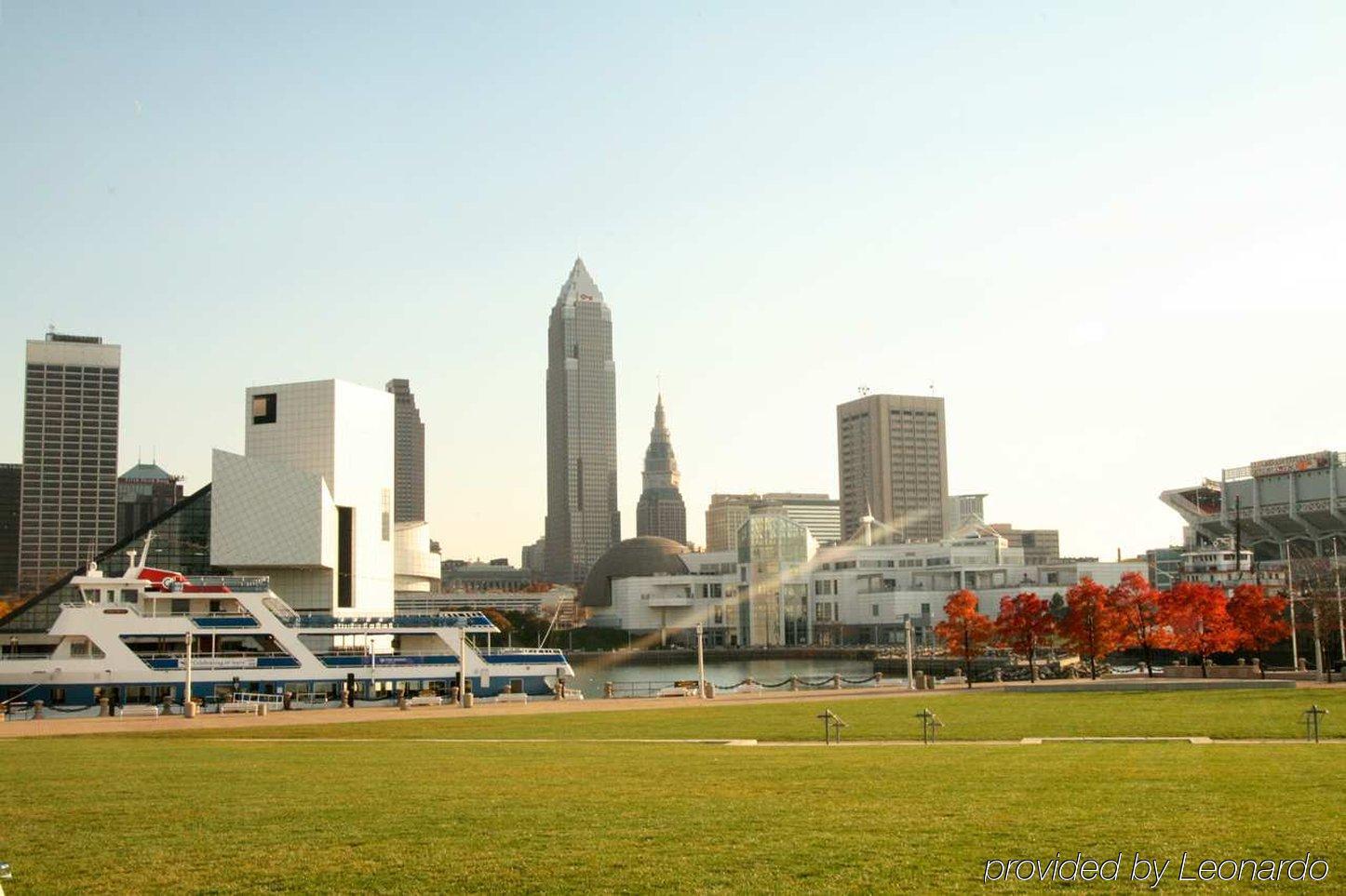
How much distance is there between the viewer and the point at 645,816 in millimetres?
18797

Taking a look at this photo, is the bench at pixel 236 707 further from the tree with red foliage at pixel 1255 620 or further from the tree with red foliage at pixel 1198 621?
the tree with red foliage at pixel 1255 620

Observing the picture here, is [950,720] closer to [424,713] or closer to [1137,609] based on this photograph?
[424,713]

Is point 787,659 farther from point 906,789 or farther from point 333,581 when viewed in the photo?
point 906,789

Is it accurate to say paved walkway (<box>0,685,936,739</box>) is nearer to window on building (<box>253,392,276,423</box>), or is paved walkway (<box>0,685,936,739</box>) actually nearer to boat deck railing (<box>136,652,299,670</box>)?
boat deck railing (<box>136,652,299,670</box>)

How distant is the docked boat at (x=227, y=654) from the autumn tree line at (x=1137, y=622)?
3423 cm

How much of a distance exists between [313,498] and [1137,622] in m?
63.0

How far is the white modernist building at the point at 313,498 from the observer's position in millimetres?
102375

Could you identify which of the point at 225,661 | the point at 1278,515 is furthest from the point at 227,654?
the point at 1278,515

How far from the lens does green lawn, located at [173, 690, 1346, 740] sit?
38750 millimetres

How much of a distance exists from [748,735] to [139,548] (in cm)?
8169

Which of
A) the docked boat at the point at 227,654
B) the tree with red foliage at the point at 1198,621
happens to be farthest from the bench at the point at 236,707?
the tree with red foliage at the point at 1198,621

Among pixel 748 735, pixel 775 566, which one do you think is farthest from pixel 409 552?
pixel 748 735

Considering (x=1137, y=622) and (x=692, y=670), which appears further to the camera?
(x=692, y=670)

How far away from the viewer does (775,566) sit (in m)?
196
